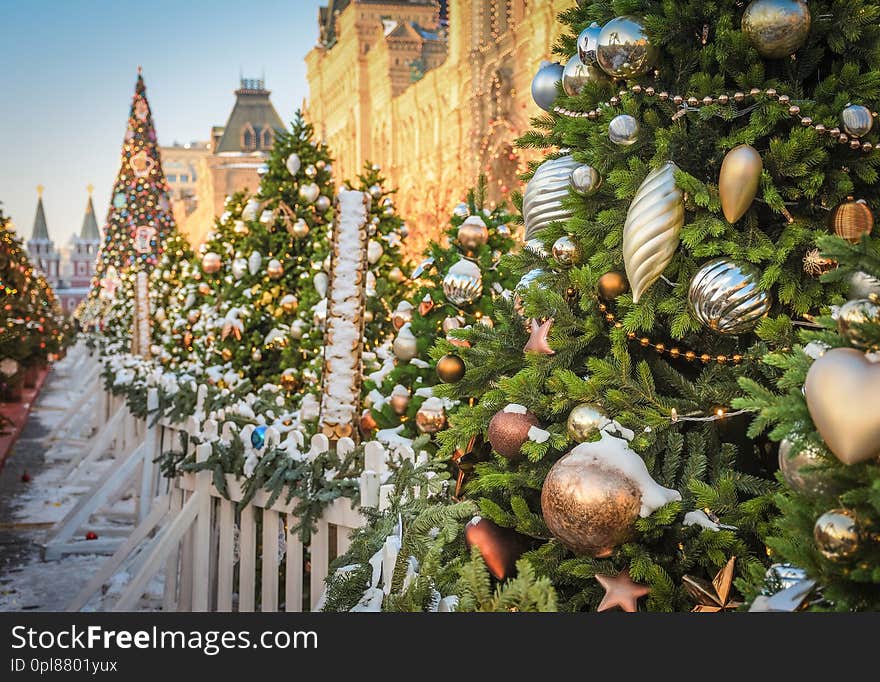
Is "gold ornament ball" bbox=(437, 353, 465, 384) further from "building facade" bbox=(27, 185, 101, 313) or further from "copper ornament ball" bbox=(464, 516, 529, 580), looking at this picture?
"building facade" bbox=(27, 185, 101, 313)

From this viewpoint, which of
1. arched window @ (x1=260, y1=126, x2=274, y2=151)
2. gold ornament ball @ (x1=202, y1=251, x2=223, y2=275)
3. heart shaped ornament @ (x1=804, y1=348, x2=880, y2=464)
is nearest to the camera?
heart shaped ornament @ (x1=804, y1=348, x2=880, y2=464)

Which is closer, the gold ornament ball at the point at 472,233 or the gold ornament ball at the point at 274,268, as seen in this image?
the gold ornament ball at the point at 472,233

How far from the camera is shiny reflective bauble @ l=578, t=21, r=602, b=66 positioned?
297 centimetres

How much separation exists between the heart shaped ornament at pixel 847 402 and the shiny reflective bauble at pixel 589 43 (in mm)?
1499

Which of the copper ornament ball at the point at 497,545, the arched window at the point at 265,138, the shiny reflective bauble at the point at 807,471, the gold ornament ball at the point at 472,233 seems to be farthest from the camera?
the arched window at the point at 265,138

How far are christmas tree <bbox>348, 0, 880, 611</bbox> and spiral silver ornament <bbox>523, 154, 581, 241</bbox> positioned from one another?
2.3 inches

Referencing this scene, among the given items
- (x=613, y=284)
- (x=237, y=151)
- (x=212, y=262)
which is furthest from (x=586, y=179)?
(x=237, y=151)

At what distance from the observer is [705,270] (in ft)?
8.86

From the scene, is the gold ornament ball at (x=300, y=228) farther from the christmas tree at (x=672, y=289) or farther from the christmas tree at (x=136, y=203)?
the christmas tree at (x=136, y=203)

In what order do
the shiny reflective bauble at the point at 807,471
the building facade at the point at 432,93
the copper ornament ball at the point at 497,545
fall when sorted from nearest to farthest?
the shiny reflective bauble at the point at 807,471 → the copper ornament ball at the point at 497,545 → the building facade at the point at 432,93

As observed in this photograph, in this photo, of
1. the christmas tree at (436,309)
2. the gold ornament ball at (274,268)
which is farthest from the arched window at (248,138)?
the christmas tree at (436,309)

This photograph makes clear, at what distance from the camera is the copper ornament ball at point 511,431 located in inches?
115

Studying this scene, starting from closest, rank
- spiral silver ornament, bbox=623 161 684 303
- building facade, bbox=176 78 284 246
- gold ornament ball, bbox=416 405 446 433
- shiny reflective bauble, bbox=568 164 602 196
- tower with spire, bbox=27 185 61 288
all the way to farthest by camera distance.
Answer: spiral silver ornament, bbox=623 161 684 303 < shiny reflective bauble, bbox=568 164 602 196 < gold ornament ball, bbox=416 405 446 433 < building facade, bbox=176 78 284 246 < tower with spire, bbox=27 185 61 288

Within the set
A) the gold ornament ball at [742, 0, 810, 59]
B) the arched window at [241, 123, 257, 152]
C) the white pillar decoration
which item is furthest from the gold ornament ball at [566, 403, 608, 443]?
the arched window at [241, 123, 257, 152]
